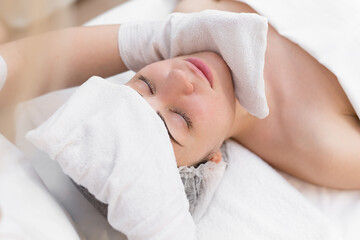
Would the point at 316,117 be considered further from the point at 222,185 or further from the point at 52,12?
the point at 52,12

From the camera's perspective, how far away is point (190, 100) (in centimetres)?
77

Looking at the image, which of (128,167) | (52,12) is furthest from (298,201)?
(52,12)

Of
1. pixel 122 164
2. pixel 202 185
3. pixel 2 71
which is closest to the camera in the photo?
pixel 122 164

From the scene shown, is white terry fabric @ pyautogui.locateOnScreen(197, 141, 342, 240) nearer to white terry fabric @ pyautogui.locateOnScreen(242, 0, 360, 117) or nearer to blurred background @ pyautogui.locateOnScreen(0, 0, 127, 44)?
white terry fabric @ pyautogui.locateOnScreen(242, 0, 360, 117)

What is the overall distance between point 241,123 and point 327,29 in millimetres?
318

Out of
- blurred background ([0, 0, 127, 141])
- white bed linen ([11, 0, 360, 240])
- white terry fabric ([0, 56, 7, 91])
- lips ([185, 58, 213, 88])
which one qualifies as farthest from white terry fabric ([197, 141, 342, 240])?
blurred background ([0, 0, 127, 141])

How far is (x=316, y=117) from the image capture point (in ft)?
3.02

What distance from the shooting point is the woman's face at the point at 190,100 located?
2.50ft

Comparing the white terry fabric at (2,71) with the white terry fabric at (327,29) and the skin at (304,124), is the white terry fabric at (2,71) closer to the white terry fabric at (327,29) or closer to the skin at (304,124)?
the skin at (304,124)

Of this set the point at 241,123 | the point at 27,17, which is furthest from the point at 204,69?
the point at 27,17

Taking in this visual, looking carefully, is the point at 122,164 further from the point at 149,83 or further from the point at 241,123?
the point at 241,123

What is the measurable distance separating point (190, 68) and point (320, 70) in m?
0.36

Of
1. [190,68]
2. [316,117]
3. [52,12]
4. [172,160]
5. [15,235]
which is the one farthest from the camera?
[316,117]

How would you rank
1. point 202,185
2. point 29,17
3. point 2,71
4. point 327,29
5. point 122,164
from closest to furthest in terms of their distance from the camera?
point 29,17 < point 122,164 < point 2,71 < point 202,185 < point 327,29
